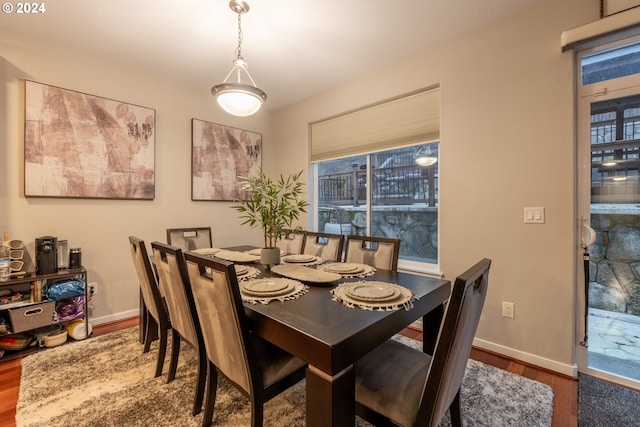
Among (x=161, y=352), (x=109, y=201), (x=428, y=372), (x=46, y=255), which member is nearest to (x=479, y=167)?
(x=428, y=372)

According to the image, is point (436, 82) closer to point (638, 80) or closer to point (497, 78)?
point (497, 78)

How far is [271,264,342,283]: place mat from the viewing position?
61.4 inches

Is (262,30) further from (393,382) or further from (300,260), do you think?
(393,382)

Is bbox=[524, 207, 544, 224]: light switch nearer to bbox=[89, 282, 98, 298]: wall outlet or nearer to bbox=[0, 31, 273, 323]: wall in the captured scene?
bbox=[0, 31, 273, 323]: wall

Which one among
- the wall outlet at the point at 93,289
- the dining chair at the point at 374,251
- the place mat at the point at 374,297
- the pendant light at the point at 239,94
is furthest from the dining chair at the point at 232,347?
the wall outlet at the point at 93,289

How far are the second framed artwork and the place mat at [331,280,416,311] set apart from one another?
2.58 meters

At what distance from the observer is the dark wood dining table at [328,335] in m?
0.92

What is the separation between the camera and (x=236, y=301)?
1.13 meters

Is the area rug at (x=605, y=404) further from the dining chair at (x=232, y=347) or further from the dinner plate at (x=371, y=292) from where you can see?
the dining chair at (x=232, y=347)

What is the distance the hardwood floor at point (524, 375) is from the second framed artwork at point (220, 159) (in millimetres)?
2027

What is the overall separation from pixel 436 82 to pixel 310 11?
125 cm

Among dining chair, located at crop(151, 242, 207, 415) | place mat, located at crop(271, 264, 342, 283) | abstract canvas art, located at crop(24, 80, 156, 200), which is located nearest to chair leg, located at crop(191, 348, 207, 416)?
dining chair, located at crop(151, 242, 207, 415)

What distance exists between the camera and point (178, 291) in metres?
1.50

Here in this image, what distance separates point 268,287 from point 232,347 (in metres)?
0.31
